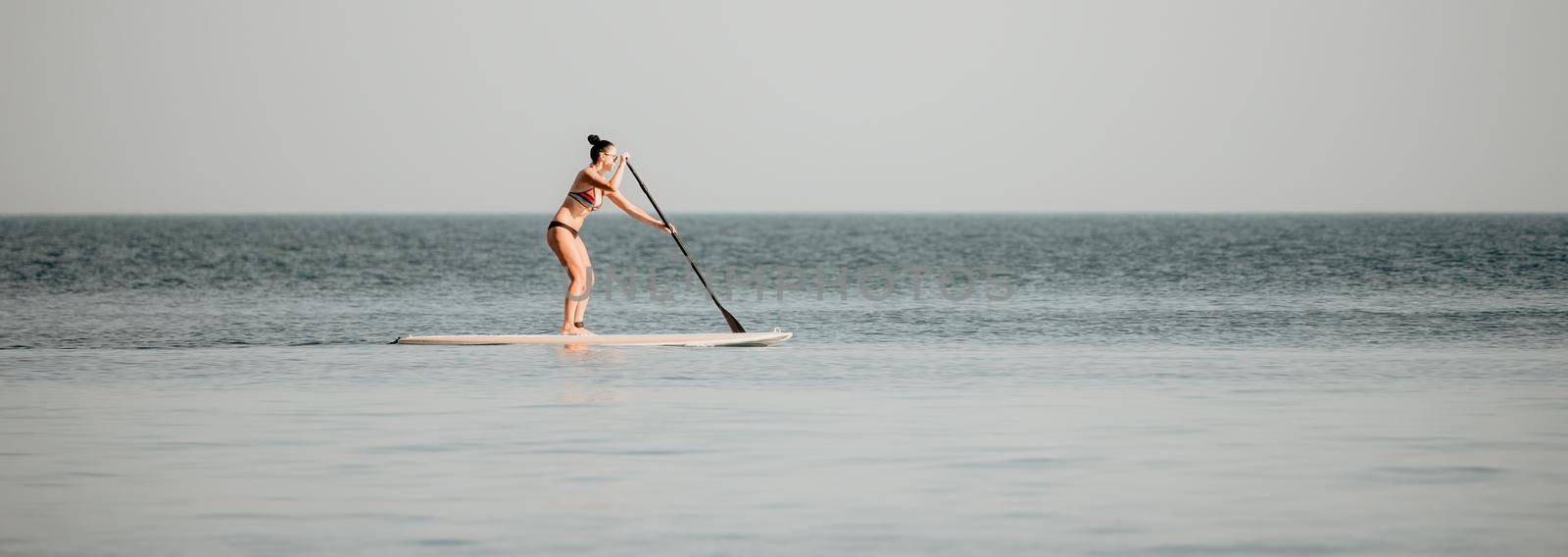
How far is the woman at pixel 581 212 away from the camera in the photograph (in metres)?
17.1

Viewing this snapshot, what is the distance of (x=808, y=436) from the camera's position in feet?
33.2

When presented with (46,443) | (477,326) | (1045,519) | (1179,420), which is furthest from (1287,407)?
(477,326)

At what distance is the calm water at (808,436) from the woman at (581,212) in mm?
924

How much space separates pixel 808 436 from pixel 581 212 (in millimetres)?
7605

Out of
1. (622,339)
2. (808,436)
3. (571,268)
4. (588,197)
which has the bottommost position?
(622,339)

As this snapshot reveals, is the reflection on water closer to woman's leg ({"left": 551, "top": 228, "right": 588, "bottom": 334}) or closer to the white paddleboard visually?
the white paddleboard

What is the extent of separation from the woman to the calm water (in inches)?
36.4

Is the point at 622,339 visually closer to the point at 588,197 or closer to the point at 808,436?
the point at 588,197

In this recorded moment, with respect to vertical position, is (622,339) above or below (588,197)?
below

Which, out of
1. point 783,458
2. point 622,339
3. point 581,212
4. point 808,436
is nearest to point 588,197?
point 581,212

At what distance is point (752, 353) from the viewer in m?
16.4

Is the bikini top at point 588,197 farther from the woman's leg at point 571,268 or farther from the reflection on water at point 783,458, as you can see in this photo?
the reflection on water at point 783,458

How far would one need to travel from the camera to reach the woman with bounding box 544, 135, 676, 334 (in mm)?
17078

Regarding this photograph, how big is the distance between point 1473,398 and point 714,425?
18.2ft
